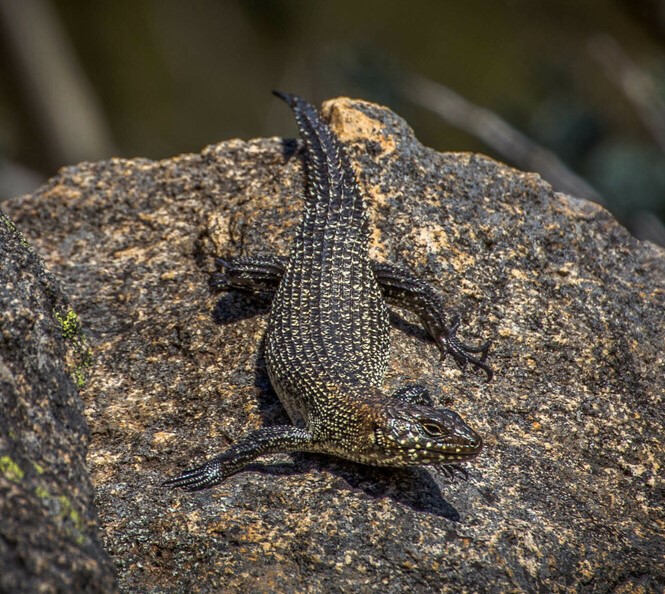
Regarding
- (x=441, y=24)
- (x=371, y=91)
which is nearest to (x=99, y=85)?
(x=441, y=24)

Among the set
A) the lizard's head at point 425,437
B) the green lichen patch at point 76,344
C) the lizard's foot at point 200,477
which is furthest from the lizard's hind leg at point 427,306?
the green lichen patch at point 76,344

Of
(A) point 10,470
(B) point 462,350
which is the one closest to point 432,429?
(B) point 462,350

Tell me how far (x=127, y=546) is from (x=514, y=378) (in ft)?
11.1

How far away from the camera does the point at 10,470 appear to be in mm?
4688

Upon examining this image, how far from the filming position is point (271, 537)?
227 inches

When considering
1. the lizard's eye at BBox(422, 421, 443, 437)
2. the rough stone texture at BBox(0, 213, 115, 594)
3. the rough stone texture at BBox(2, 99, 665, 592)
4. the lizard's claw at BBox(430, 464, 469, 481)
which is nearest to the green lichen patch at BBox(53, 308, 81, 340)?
the rough stone texture at BBox(0, 213, 115, 594)

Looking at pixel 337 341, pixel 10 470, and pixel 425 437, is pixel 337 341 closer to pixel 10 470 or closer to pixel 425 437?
pixel 425 437

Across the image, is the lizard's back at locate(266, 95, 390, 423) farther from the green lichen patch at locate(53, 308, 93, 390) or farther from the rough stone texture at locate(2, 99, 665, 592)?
the green lichen patch at locate(53, 308, 93, 390)

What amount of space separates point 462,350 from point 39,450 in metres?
3.67

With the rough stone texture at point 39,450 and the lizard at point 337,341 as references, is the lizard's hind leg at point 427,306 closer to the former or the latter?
the lizard at point 337,341

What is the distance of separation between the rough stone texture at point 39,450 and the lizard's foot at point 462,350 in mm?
3099

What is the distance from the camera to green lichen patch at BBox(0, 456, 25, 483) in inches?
183

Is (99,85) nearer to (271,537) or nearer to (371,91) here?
(371,91)

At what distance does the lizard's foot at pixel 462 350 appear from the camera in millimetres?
7340
